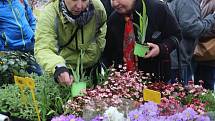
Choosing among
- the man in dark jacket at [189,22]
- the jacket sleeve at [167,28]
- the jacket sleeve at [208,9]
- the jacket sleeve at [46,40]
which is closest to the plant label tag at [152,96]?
the jacket sleeve at [46,40]

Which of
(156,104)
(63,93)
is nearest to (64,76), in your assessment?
(63,93)

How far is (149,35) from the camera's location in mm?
2738

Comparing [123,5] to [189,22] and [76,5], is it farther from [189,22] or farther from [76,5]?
[189,22]

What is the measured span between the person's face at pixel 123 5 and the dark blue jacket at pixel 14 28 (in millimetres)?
1547

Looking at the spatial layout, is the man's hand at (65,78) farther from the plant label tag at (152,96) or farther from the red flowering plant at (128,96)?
the plant label tag at (152,96)

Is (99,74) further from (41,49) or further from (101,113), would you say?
(101,113)

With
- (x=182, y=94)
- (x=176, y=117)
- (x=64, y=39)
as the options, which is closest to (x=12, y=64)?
(x=64, y=39)

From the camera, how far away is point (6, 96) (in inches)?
95.3

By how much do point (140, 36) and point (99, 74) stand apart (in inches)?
13.9

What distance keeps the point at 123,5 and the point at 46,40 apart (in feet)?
1.75

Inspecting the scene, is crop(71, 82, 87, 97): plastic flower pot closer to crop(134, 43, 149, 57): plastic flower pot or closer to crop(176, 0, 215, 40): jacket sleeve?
crop(134, 43, 149, 57): plastic flower pot

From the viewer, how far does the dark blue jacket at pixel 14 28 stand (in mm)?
3855

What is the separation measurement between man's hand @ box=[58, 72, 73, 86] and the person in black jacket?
0.49 m

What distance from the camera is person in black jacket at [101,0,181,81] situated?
105 inches
